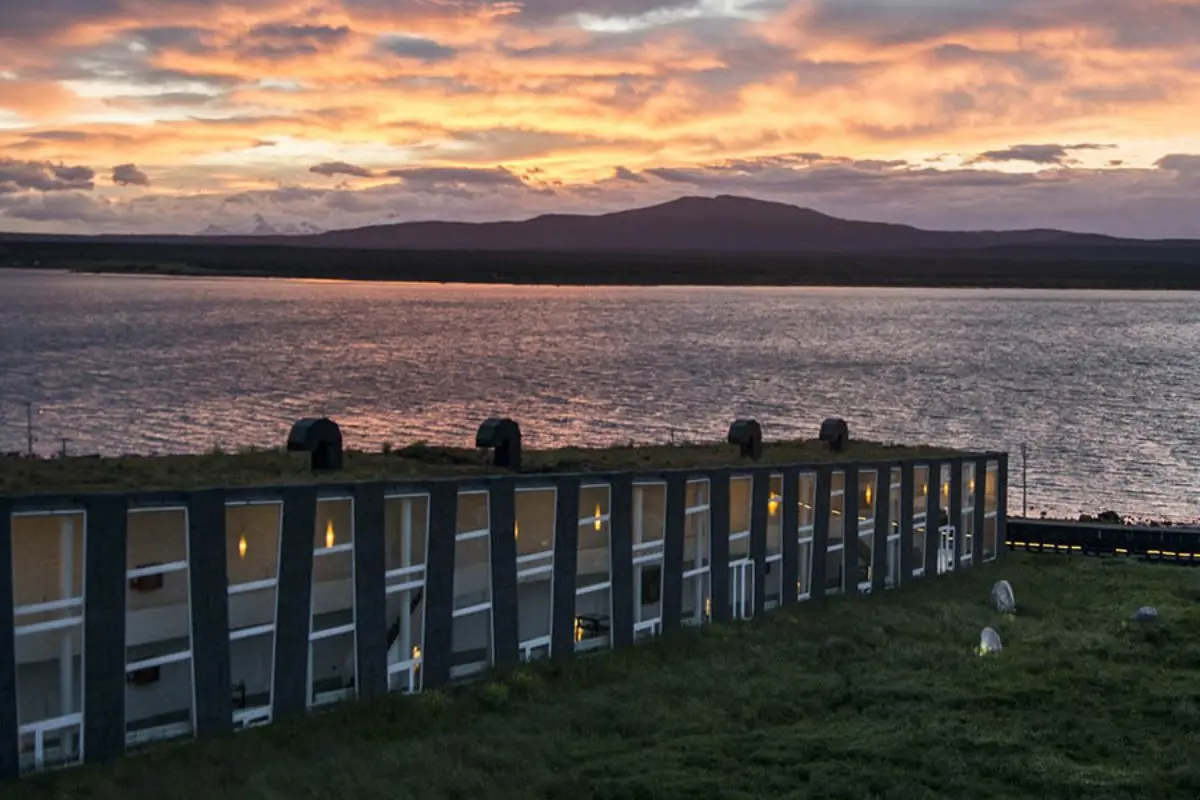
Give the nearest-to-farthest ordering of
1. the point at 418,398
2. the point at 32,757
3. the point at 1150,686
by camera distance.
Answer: the point at 32,757, the point at 1150,686, the point at 418,398

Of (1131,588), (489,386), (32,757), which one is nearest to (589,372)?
(489,386)

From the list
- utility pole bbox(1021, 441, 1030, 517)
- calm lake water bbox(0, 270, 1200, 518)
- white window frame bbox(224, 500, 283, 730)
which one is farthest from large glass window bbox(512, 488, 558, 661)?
calm lake water bbox(0, 270, 1200, 518)

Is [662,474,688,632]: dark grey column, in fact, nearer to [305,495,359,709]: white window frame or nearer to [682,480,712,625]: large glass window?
[682,480,712,625]: large glass window

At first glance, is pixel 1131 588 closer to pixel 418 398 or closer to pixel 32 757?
pixel 32 757

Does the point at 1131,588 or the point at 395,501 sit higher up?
the point at 395,501

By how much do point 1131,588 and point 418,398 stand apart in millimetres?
71355

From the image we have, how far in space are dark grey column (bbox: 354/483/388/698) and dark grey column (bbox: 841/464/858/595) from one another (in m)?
16.4

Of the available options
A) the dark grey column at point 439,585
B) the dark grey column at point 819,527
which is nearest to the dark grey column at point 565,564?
the dark grey column at point 439,585

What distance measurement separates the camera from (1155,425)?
94.4 meters

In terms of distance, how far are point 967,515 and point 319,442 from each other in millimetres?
23653

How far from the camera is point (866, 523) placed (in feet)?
128

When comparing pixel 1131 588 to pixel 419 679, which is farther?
pixel 1131 588

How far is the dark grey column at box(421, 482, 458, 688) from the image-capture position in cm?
2511

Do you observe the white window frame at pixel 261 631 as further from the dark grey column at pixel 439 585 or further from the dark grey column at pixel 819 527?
the dark grey column at pixel 819 527
